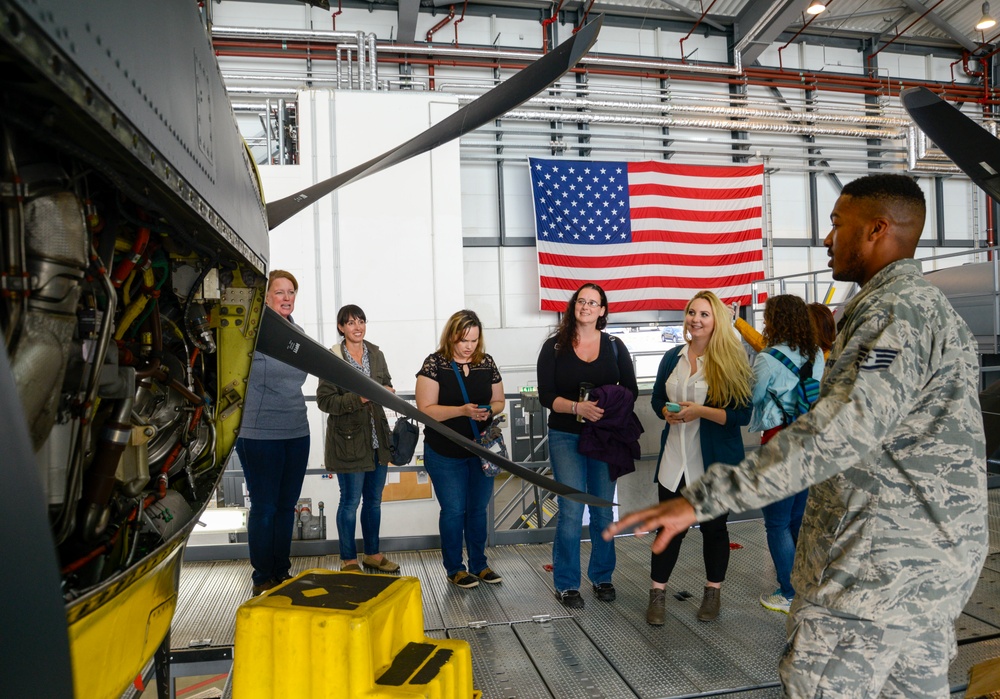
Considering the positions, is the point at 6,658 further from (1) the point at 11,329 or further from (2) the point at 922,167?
(2) the point at 922,167

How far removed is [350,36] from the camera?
8.35m

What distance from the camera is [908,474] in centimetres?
146

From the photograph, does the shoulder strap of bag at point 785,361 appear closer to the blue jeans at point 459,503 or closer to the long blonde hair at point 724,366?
the long blonde hair at point 724,366

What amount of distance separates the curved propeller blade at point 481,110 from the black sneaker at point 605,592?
2.51 metres

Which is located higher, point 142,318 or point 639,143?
point 639,143

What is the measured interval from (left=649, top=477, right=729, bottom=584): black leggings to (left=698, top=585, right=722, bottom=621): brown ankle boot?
58 millimetres

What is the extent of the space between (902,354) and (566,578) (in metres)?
2.58

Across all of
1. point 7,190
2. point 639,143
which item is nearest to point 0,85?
point 7,190

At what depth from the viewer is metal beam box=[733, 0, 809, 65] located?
388 inches

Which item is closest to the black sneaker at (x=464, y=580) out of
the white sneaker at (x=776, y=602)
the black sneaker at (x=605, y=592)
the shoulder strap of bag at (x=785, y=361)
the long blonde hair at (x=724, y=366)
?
the black sneaker at (x=605, y=592)

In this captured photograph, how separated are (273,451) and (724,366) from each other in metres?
2.39

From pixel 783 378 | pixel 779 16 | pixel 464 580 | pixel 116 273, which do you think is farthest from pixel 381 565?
pixel 779 16

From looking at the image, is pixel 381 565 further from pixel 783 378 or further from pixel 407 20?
pixel 407 20

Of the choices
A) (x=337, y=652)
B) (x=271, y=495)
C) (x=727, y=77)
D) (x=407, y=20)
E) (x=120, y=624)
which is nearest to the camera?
(x=120, y=624)
